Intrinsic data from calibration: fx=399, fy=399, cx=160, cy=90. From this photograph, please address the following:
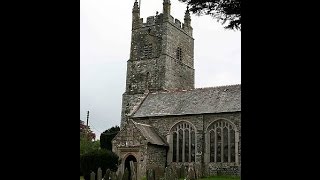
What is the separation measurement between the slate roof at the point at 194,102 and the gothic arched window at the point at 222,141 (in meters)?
0.95

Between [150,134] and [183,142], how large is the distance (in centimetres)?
226

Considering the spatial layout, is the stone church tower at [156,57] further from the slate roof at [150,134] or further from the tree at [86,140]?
the slate roof at [150,134]

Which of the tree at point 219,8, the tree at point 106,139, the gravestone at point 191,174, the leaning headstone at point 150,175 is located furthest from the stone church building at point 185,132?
the tree at point 219,8

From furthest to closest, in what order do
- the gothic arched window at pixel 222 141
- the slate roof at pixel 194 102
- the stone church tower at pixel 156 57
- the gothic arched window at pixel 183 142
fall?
the stone church tower at pixel 156 57 → the gothic arched window at pixel 183 142 → the slate roof at pixel 194 102 → the gothic arched window at pixel 222 141

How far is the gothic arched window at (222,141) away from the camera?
23.5 meters

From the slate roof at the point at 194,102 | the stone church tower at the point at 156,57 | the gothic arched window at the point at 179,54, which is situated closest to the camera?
the slate roof at the point at 194,102

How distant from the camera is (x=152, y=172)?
55.5 feet

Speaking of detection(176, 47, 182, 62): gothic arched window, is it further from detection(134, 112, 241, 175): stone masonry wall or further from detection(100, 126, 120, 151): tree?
detection(134, 112, 241, 175): stone masonry wall

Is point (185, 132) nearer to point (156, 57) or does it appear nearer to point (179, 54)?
point (156, 57)
